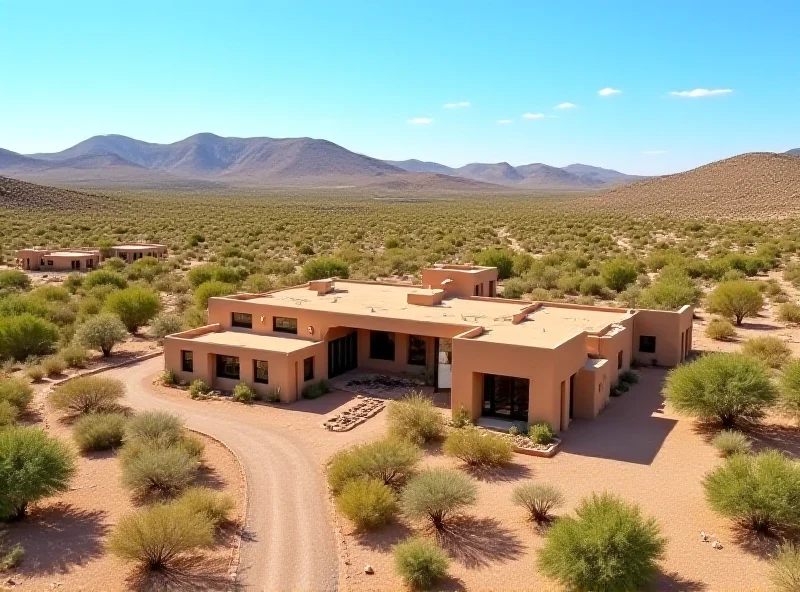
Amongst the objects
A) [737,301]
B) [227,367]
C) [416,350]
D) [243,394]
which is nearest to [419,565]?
[243,394]

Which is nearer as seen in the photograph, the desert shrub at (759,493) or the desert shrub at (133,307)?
the desert shrub at (759,493)

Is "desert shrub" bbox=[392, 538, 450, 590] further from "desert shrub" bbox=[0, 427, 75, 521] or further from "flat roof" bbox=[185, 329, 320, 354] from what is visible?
"flat roof" bbox=[185, 329, 320, 354]

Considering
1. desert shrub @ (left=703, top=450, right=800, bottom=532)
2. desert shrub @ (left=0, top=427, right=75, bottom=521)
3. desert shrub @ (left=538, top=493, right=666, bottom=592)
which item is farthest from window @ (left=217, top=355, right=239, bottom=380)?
desert shrub @ (left=703, top=450, right=800, bottom=532)

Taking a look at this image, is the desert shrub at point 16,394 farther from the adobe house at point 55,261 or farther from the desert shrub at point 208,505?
the adobe house at point 55,261

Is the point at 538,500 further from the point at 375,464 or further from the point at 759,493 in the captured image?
the point at 759,493

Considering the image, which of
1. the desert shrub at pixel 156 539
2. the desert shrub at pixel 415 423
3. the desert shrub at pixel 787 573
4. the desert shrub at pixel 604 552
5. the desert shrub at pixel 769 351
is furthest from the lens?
the desert shrub at pixel 769 351

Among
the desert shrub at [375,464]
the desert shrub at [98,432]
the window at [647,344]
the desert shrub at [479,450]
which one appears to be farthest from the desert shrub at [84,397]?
the window at [647,344]
